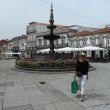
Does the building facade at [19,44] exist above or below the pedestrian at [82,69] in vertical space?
above

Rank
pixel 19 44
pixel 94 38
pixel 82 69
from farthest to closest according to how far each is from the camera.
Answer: pixel 19 44 → pixel 94 38 → pixel 82 69

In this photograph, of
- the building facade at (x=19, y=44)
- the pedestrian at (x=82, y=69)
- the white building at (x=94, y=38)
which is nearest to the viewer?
the pedestrian at (x=82, y=69)

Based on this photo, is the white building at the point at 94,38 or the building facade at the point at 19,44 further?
the building facade at the point at 19,44

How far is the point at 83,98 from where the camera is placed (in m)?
8.86

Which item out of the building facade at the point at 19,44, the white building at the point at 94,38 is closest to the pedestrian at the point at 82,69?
the white building at the point at 94,38

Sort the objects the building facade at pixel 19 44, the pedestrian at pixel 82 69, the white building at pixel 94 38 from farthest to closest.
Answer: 1. the building facade at pixel 19 44
2. the white building at pixel 94 38
3. the pedestrian at pixel 82 69

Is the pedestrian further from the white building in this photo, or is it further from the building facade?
the building facade

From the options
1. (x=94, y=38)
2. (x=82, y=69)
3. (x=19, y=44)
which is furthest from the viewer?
(x=19, y=44)

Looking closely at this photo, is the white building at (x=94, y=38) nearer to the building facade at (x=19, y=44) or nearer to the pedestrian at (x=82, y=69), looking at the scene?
the building facade at (x=19, y=44)

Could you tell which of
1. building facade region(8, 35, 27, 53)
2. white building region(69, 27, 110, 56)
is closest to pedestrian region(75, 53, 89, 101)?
white building region(69, 27, 110, 56)

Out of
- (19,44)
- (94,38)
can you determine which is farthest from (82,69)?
(19,44)

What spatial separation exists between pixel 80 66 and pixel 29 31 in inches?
3161

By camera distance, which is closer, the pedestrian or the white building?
the pedestrian

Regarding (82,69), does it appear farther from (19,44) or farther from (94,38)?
(19,44)
